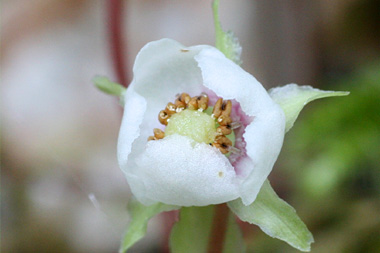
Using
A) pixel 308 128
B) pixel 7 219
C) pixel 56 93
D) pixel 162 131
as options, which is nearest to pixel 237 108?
pixel 162 131

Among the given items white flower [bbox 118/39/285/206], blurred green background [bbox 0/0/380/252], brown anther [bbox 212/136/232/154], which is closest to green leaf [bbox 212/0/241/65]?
white flower [bbox 118/39/285/206]

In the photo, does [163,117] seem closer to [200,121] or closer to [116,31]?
[200,121]

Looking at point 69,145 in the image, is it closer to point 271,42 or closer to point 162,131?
point 271,42

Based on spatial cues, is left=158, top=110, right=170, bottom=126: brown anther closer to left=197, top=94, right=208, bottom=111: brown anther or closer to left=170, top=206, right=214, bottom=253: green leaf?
left=197, top=94, right=208, bottom=111: brown anther

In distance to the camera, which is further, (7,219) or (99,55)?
(99,55)

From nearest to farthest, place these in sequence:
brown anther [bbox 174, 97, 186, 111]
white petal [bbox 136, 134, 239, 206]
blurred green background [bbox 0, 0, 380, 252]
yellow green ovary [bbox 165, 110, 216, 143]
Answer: white petal [bbox 136, 134, 239, 206]
yellow green ovary [bbox 165, 110, 216, 143]
brown anther [bbox 174, 97, 186, 111]
blurred green background [bbox 0, 0, 380, 252]

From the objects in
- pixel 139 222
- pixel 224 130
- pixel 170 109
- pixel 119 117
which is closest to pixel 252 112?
pixel 224 130
